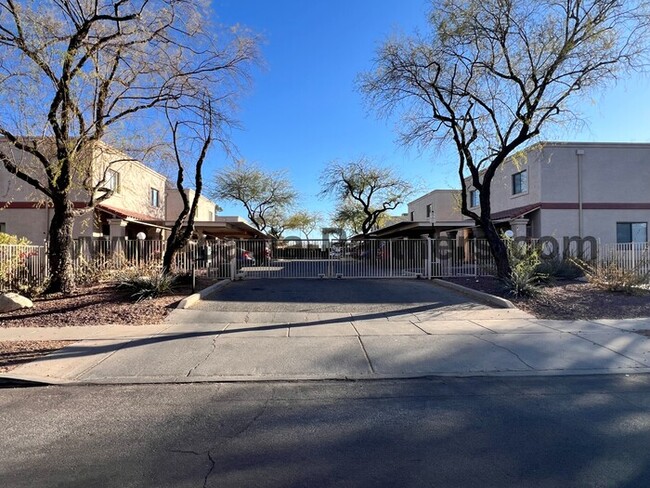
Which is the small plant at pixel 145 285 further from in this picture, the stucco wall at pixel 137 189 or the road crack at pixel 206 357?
the stucco wall at pixel 137 189

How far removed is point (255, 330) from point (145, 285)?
5.04 metres

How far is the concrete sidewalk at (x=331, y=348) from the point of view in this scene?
6.50 m

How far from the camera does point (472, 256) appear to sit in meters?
18.5

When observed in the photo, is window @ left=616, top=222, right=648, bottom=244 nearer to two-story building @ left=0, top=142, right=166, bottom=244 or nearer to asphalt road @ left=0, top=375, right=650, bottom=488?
asphalt road @ left=0, top=375, right=650, bottom=488

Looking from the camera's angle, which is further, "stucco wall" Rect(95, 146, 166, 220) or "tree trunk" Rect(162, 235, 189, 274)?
"stucco wall" Rect(95, 146, 166, 220)

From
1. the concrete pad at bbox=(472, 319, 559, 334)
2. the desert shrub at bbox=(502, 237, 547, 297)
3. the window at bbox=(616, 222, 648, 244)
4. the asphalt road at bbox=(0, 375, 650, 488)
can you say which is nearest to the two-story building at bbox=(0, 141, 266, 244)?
the asphalt road at bbox=(0, 375, 650, 488)

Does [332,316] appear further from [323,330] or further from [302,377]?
[302,377]

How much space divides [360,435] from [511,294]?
9919mm

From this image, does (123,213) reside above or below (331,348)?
above

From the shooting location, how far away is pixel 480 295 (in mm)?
13227

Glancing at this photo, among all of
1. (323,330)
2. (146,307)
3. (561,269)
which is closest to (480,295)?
(561,269)

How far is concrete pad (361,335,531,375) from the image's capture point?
6668mm

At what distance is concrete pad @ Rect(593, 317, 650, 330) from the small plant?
1132 centimetres

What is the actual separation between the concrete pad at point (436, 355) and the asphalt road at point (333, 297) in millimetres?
3362
